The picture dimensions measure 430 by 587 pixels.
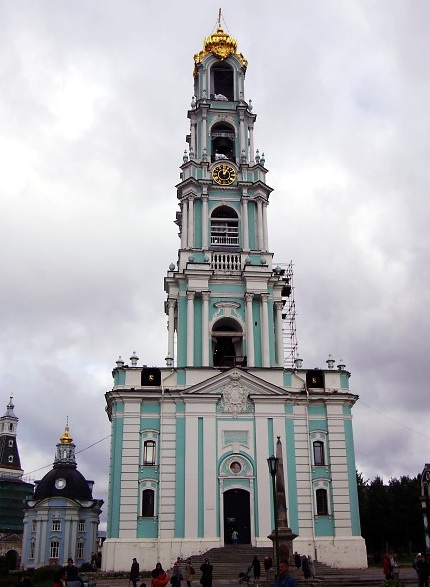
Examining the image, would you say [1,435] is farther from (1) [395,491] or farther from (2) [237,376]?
(2) [237,376]

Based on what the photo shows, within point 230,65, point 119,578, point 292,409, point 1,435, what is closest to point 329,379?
point 292,409

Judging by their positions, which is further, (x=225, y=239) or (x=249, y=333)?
(x=225, y=239)

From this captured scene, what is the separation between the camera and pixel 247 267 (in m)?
42.3

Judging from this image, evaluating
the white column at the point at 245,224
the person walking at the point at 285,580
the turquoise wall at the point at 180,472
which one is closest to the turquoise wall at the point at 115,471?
the turquoise wall at the point at 180,472

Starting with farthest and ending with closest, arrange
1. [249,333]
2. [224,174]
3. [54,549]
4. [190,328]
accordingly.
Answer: [54,549]
[224,174]
[249,333]
[190,328]

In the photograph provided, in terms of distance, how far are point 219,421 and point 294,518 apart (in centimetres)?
662

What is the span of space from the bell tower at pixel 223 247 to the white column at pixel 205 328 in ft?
0.22

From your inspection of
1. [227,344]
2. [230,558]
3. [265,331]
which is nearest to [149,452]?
[230,558]

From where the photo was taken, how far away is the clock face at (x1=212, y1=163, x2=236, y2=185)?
45763 mm

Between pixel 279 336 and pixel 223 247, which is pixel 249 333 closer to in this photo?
pixel 279 336

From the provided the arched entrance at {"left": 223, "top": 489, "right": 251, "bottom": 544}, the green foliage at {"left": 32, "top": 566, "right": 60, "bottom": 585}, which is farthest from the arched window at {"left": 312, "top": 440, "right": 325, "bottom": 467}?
the green foliage at {"left": 32, "top": 566, "right": 60, "bottom": 585}

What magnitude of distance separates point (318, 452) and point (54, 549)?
3606 centimetres

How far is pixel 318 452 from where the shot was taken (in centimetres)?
3891

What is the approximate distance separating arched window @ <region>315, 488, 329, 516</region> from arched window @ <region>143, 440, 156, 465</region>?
938 centimetres
